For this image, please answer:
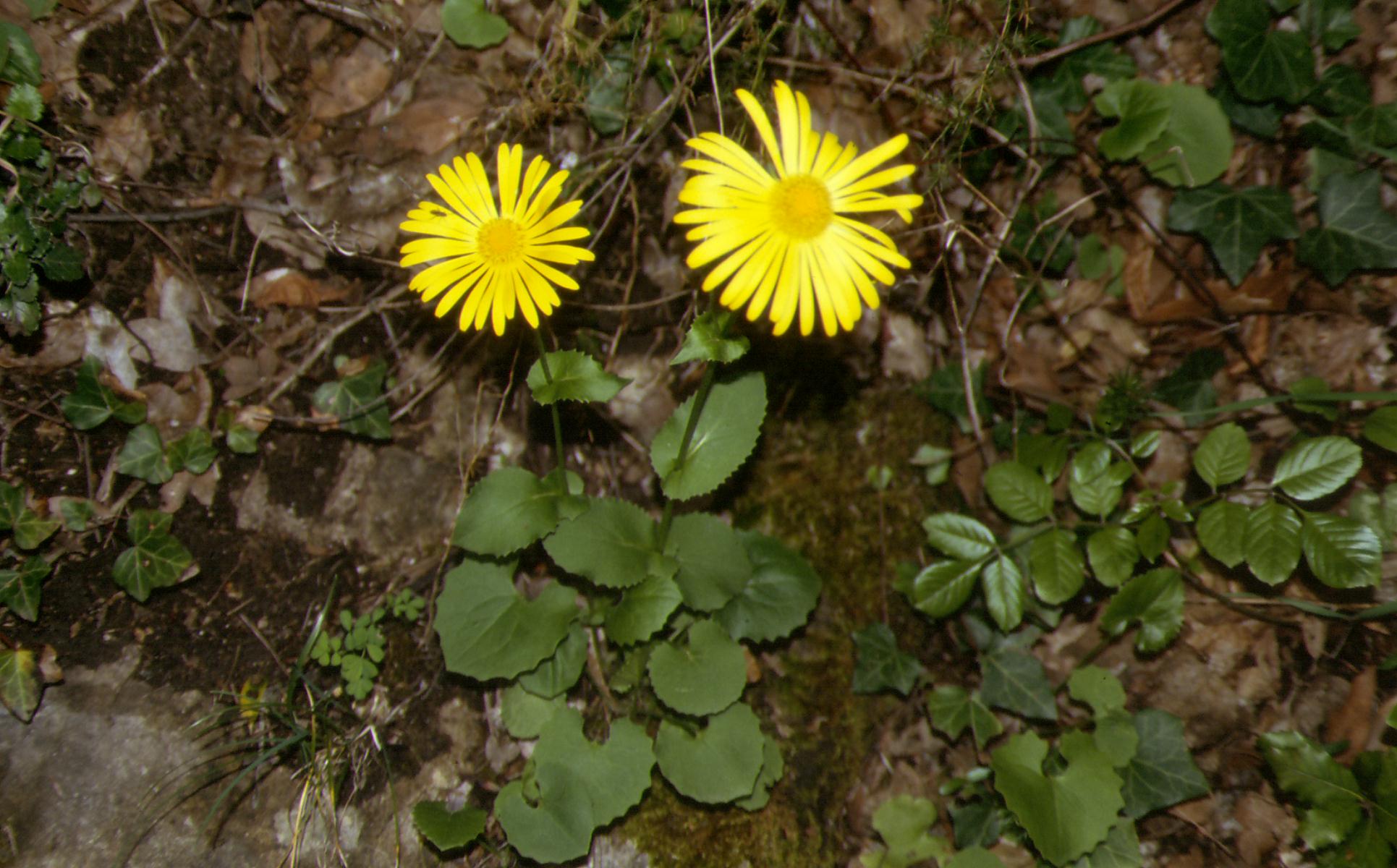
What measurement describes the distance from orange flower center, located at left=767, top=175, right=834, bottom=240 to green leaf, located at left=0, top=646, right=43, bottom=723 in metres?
2.08

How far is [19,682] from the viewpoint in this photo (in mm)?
1955

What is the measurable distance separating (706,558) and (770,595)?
9.6 inches

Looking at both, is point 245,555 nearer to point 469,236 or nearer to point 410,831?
point 410,831

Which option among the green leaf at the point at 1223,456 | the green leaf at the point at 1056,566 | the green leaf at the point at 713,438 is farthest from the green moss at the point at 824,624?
the green leaf at the point at 1223,456

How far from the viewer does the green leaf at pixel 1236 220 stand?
246cm

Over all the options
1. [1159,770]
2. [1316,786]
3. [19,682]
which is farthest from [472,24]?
[1316,786]

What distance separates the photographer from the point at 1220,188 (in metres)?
2.52

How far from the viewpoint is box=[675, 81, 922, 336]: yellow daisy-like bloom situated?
1.74 meters

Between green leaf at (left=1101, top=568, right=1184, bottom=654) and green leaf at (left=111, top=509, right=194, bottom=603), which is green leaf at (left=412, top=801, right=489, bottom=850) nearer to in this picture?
green leaf at (left=111, top=509, right=194, bottom=603)

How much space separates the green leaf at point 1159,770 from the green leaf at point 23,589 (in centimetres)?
294

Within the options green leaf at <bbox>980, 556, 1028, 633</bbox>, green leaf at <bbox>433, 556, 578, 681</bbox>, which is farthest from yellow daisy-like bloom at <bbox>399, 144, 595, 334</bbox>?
green leaf at <bbox>980, 556, 1028, 633</bbox>

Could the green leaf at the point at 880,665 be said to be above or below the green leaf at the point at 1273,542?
below

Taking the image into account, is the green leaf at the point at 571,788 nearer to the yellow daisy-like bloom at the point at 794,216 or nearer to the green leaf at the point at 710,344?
the green leaf at the point at 710,344

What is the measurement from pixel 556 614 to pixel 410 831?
68 cm
